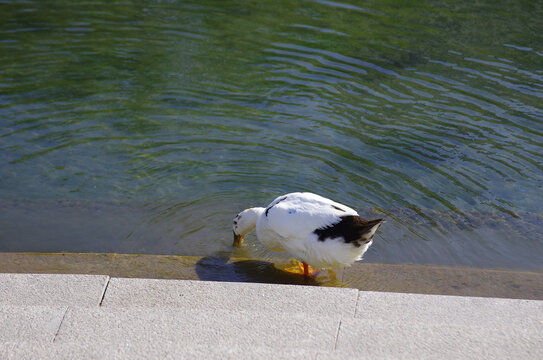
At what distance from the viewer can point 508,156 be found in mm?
6770

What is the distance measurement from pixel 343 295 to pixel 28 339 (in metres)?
1.79

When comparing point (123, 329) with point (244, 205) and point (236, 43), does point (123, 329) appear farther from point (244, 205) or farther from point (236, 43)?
point (236, 43)

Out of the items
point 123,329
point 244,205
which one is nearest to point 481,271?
point 244,205

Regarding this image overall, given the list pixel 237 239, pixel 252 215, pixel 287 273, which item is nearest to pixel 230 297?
pixel 287 273

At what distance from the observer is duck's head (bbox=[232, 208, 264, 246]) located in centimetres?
526

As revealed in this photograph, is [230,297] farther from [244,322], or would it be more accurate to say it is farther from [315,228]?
[315,228]

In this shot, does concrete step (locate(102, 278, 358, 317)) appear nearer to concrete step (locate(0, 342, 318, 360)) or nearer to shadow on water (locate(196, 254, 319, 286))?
concrete step (locate(0, 342, 318, 360))

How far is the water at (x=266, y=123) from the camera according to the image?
5.74m

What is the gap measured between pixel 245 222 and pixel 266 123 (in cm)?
237

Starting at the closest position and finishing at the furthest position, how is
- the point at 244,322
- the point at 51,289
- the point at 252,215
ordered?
the point at 244,322 → the point at 51,289 → the point at 252,215

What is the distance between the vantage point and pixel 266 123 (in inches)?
292

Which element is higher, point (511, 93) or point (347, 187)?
point (511, 93)

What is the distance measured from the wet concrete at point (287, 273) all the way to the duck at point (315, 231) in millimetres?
223

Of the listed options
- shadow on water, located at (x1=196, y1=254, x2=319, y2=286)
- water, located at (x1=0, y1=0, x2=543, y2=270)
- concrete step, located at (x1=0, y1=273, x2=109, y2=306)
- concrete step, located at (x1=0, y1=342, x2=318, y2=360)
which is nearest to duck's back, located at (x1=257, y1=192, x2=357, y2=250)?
shadow on water, located at (x1=196, y1=254, x2=319, y2=286)
